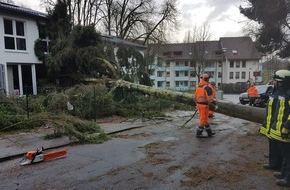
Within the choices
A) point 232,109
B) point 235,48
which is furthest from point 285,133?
point 235,48

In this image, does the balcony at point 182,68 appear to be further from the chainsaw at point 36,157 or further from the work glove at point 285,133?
the work glove at point 285,133

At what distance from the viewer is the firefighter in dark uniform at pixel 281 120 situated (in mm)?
4254

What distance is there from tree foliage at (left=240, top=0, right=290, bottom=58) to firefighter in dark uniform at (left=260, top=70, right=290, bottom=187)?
15401mm

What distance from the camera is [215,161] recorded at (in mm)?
5676

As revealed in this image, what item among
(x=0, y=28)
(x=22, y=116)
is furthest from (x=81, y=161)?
(x=0, y=28)

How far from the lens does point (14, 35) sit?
16.0m

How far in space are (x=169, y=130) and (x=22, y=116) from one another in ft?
17.3

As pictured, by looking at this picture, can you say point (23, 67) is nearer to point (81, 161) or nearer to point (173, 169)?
point (81, 161)

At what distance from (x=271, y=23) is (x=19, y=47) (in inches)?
666

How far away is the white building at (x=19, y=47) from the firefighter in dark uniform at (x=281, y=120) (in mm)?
14038

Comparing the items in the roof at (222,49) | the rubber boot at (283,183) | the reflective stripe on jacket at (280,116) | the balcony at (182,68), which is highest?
the roof at (222,49)

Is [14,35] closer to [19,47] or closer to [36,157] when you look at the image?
[19,47]

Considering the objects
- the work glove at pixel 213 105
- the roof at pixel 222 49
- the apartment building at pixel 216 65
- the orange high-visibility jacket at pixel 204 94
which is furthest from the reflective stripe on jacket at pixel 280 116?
the roof at pixel 222 49

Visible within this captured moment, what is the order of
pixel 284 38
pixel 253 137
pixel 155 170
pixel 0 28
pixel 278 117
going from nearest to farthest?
1. pixel 278 117
2. pixel 155 170
3. pixel 253 137
4. pixel 0 28
5. pixel 284 38
